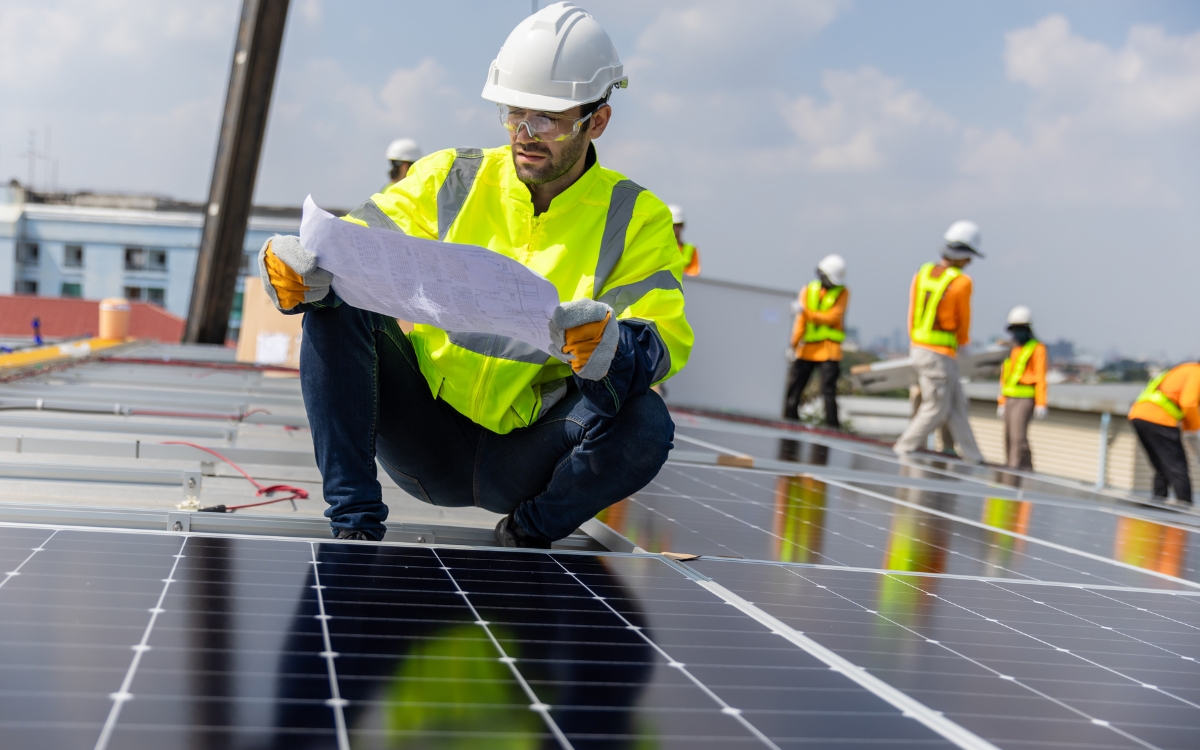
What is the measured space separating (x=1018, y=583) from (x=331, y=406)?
1.74 meters

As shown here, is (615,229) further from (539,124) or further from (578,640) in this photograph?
(578,640)

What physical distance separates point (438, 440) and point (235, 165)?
1019cm

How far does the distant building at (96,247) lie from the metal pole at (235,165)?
33.1 meters

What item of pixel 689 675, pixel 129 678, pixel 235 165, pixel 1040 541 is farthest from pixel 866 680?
pixel 235 165

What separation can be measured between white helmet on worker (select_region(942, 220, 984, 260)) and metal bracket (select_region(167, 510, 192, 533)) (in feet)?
26.4

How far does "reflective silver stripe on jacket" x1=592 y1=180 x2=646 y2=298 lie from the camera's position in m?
2.43

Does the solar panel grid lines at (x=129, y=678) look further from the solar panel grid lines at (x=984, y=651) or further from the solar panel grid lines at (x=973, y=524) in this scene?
the solar panel grid lines at (x=973, y=524)

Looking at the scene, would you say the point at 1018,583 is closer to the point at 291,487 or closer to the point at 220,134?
the point at 291,487

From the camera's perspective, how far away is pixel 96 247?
150 feet

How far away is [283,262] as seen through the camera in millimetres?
2078

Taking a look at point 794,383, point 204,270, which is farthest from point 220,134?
point 794,383

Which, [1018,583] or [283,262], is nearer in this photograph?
[283,262]

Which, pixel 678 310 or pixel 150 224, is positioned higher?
pixel 150 224

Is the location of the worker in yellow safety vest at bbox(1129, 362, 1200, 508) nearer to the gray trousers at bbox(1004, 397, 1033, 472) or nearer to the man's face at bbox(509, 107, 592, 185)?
the gray trousers at bbox(1004, 397, 1033, 472)
